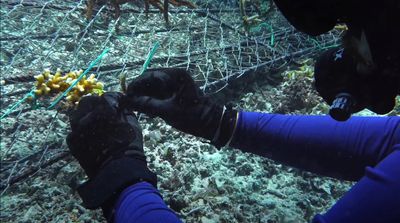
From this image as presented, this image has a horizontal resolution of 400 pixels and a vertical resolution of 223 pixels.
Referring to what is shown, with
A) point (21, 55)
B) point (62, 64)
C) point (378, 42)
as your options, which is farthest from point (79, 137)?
point (21, 55)

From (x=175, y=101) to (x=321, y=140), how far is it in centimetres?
112

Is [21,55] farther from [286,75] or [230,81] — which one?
[286,75]

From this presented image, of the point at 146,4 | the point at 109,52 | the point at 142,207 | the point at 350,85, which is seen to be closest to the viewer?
the point at 350,85

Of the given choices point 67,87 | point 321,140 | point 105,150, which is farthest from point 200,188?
point 67,87

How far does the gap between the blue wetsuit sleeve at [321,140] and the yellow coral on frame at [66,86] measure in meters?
1.43

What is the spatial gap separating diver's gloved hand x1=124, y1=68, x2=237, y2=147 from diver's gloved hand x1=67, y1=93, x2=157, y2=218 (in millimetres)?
172

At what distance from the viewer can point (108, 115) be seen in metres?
2.13

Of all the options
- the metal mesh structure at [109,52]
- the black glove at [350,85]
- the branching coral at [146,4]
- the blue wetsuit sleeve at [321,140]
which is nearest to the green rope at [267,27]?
the metal mesh structure at [109,52]

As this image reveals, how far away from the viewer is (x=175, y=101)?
2.29 m

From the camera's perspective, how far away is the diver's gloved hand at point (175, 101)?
7.46 ft

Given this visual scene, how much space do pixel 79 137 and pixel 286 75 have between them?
9.40 feet

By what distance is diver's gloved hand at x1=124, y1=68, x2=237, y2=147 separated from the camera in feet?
7.46

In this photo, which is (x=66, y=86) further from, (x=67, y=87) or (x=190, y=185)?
(x=190, y=185)

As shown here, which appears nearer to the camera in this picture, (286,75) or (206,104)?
(206,104)
